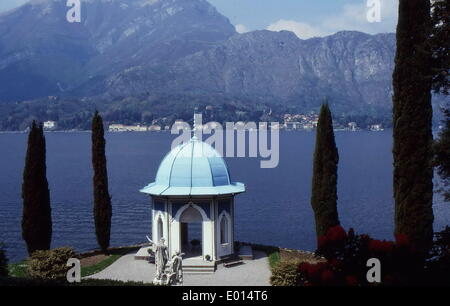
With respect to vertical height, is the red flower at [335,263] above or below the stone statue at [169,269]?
above

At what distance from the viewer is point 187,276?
76.9ft

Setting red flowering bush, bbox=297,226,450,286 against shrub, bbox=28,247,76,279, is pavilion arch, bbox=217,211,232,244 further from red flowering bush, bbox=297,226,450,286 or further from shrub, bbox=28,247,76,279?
red flowering bush, bbox=297,226,450,286

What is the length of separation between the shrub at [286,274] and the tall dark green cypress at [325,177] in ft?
23.8

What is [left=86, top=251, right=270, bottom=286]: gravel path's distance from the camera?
22.2 m

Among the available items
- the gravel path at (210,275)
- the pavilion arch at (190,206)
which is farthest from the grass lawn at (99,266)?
the pavilion arch at (190,206)

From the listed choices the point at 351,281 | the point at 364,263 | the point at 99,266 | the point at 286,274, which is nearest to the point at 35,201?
the point at 99,266

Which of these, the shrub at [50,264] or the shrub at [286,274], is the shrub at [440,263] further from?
the shrub at [50,264]

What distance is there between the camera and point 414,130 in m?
20.7

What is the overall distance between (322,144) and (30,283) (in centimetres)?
1611

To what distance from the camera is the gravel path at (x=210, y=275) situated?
875 inches

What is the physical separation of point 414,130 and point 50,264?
1460 cm

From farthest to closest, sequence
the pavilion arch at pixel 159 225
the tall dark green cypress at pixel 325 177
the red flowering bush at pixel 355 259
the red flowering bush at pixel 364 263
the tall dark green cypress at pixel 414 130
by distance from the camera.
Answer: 1. the tall dark green cypress at pixel 325 177
2. the pavilion arch at pixel 159 225
3. the tall dark green cypress at pixel 414 130
4. the red flowering bush at pixel 364 263
5. the red flowering bush at pixel 355 259

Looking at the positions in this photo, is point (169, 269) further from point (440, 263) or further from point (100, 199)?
point (100, 199)
